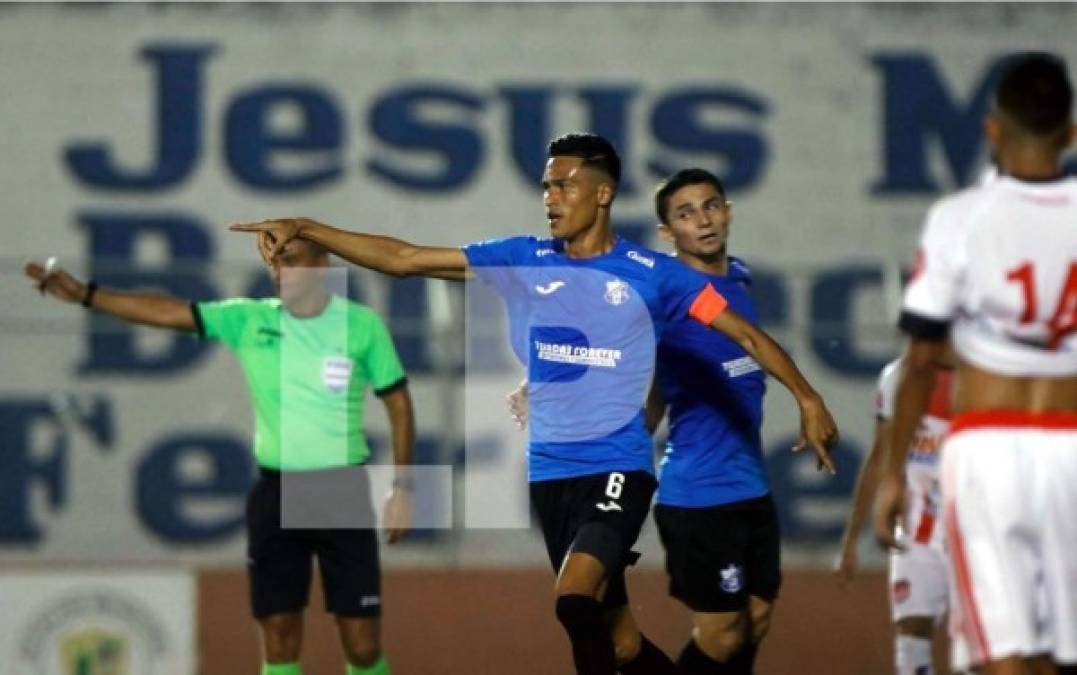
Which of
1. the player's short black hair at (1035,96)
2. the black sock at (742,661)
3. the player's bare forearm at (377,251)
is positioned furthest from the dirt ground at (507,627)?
the player's short black hair at (1035,96)

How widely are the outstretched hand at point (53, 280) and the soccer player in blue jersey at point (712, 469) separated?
2.21 meters

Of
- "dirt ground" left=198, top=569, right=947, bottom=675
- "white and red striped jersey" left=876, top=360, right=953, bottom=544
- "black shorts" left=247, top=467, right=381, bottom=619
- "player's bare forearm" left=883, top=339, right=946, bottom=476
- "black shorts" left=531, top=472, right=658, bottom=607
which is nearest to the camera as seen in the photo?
"player's bare forearm" left=883, top=339, right=946, bottom=476

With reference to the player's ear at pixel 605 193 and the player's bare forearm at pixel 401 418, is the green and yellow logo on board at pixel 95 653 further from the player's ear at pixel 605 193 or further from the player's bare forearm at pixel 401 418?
the player's ear at pixel 605 193

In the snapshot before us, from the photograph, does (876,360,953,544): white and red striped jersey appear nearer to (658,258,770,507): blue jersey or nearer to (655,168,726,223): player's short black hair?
(658,258,770,507): blue jersey

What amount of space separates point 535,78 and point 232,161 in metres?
2.11

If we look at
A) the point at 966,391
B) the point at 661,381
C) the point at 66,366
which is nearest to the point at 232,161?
the point at 66,366

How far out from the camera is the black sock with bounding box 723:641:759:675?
8.34 metres

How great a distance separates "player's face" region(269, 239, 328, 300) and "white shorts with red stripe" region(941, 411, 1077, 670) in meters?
4.41

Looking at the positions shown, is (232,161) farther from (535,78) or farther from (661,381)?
(661,381)

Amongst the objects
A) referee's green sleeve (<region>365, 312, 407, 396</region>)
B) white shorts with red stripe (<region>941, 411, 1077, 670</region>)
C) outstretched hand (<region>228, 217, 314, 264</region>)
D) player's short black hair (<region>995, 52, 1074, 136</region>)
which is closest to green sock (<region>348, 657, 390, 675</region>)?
referee's green sleeve (<region>365, 312, 407, 396</region>)

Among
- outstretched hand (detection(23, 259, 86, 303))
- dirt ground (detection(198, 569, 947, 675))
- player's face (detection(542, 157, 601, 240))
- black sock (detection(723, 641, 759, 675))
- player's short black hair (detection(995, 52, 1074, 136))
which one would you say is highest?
player's short black hair (detection(995, 52, 1074, 136))

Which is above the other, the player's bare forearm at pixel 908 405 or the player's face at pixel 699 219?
the player's face at pixel 699 219

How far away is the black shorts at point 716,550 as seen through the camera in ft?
27.1

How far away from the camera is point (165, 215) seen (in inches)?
573
